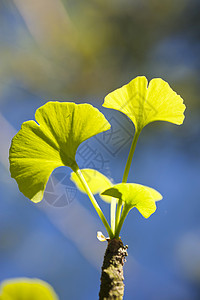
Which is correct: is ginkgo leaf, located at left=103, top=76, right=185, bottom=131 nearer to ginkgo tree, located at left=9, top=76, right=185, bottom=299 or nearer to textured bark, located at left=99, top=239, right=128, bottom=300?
ginkgo tree, located at left=9, top=76, right=185, bottom=299

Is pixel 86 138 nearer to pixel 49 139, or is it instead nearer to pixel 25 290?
pixel 49 139

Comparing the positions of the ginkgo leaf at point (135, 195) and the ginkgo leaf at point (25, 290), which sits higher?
the ginkgo leaf at point (135, 195)

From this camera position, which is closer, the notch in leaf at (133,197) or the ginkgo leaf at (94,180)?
the notch in leaf at (133,197)

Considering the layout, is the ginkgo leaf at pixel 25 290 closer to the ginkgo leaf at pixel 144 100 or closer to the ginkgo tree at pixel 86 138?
the ginkgo tree at pixel 86 138

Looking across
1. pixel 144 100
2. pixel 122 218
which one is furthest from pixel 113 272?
pixel 144 100

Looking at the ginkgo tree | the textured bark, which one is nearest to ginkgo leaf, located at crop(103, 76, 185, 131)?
the ginkgo tree

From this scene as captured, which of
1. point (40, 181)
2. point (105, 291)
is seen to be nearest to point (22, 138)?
point (40, 181)

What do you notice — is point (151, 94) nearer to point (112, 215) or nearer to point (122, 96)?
point (122, 96)

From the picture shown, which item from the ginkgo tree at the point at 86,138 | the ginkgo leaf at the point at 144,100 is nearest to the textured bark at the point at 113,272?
the ginkgo tree at the point at 86,138

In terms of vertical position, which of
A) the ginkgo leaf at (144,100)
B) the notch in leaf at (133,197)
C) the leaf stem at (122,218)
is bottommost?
the leaf stem at (122,218)
